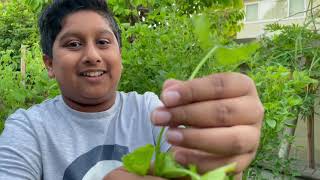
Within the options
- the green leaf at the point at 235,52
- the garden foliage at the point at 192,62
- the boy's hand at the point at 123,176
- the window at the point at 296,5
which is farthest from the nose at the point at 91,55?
the window at the point at 296,5

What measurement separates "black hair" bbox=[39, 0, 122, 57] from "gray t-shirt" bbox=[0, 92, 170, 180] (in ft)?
0.50

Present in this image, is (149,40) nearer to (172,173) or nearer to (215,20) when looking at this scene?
(215,20)

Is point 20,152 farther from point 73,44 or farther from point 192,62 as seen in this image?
point 192,62

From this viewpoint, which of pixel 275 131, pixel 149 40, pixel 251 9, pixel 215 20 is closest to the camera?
pixel 275 131

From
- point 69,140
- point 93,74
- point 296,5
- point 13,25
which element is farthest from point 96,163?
point 13,25

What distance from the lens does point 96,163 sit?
0.85 metres

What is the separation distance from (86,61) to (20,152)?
22 cm

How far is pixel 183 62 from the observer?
1.40m

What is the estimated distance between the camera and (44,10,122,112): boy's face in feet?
2.91

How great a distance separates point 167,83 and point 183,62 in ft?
3.16

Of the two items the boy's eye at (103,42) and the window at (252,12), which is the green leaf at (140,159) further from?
the window at (252,12)

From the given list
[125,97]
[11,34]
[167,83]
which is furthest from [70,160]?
[11,34]

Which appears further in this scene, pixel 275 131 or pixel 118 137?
pixel 275 131

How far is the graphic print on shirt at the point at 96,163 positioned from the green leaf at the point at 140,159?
1.29 feet
